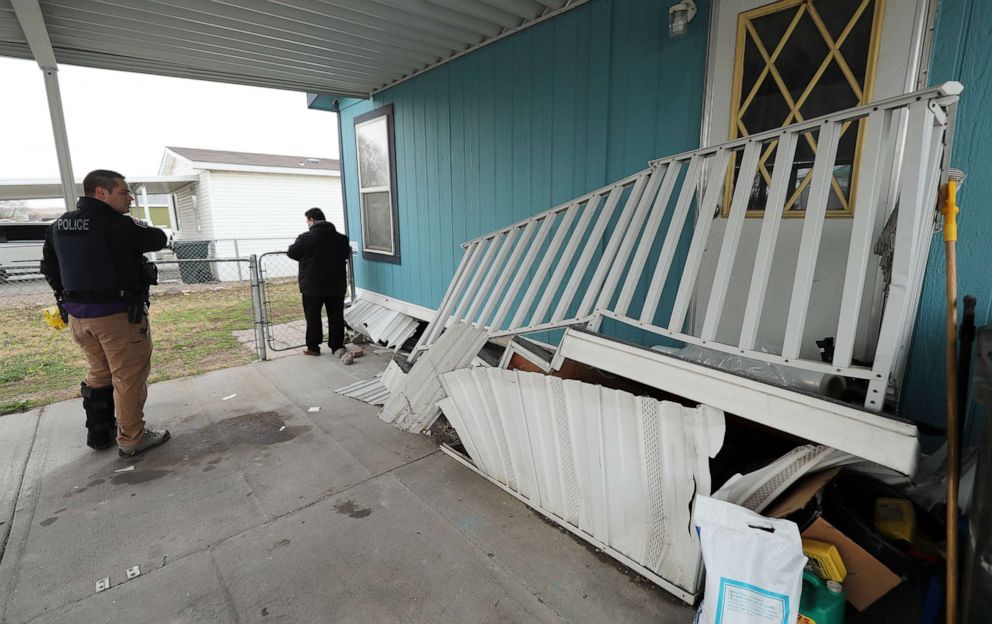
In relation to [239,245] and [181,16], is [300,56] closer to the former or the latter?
[181,16]

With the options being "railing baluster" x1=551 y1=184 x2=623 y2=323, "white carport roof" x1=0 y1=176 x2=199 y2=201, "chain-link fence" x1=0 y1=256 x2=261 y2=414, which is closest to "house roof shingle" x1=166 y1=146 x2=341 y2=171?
"white carport roof" x1=0 y1=176 x2=199 y2=201

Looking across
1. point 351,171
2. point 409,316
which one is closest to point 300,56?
point 351,171

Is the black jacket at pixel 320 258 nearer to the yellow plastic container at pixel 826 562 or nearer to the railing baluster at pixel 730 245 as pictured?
the railing baluster at pixel 730 245

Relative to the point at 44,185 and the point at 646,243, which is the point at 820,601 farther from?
the point at 44,185

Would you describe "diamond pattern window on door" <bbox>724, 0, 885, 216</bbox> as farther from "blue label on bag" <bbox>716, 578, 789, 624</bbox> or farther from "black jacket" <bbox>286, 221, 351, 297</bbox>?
"black jacket" <bbox>286, 221, 351, 297</bbox>

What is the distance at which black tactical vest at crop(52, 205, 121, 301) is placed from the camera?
2854 mm

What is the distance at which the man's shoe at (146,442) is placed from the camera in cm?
320

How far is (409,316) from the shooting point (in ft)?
18.5

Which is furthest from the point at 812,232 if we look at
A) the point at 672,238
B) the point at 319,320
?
the point at 319,320

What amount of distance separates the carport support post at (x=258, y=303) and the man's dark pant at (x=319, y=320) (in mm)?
462

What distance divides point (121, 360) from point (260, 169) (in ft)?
40.6

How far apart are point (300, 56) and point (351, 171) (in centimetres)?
221

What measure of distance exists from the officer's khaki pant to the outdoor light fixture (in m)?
3.85

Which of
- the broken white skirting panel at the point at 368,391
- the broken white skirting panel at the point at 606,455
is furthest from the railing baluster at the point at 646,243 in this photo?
the broken white skirting panel at the point at 368,391
